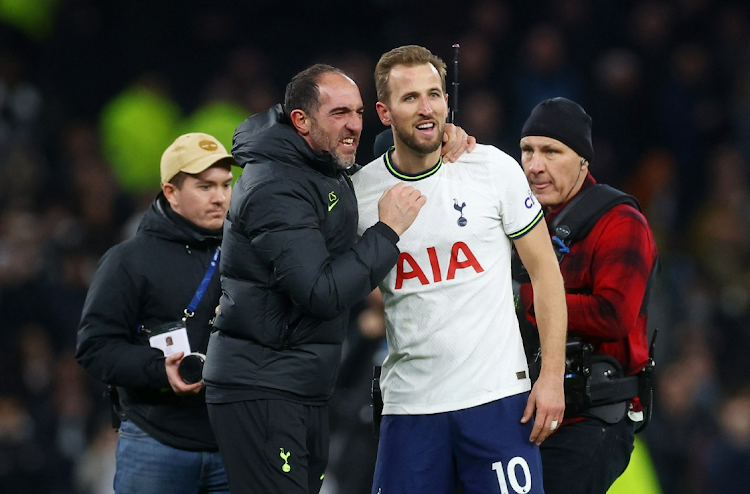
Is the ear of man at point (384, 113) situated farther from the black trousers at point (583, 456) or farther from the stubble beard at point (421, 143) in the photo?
the black trousers at point (583, 456)

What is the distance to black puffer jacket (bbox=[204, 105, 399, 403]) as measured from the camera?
310 cm

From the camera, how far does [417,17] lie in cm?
822

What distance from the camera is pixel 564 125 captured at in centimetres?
391

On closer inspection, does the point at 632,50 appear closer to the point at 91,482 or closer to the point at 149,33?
the point at 149,33

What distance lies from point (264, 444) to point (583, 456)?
1147 millimetres

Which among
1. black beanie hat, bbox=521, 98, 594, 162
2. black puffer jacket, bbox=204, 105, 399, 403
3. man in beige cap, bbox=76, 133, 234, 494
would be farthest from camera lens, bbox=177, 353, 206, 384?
black beanie hat, bbox=521, 98, 594, 162

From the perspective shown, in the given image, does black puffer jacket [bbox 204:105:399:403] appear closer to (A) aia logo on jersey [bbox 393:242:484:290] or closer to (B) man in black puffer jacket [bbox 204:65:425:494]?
(B) man in black puffer jacket [bbox 204:65:425:494]

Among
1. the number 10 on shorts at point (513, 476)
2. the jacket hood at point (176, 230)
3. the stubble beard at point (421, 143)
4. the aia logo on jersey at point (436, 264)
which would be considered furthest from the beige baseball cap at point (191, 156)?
the number 10 on shorts at point (513, 476)

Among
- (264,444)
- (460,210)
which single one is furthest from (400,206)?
(264,444)

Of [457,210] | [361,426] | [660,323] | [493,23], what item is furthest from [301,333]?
[493,23]

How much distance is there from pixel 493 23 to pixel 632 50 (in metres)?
1.11

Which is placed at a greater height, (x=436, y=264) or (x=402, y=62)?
(x=402, y=62)

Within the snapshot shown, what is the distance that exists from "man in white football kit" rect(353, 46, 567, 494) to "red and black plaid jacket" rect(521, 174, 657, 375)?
28cm

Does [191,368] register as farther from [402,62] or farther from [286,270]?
[402,62]
